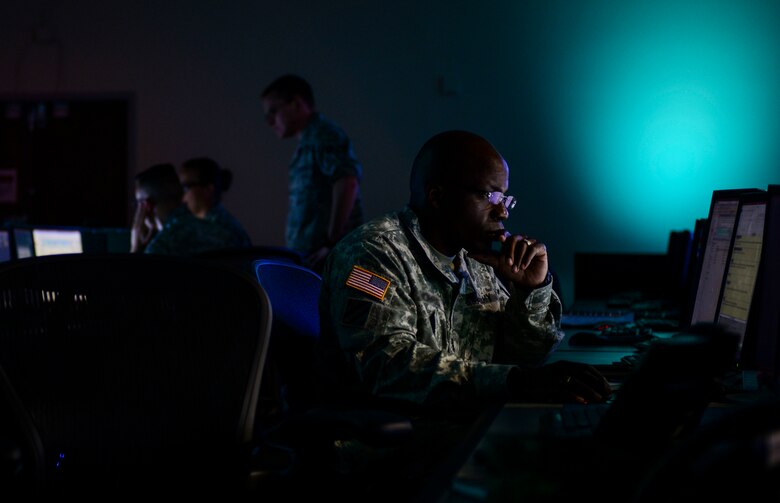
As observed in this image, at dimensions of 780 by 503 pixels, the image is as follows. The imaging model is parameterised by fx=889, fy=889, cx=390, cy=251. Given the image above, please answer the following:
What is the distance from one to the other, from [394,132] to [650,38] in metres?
1.71

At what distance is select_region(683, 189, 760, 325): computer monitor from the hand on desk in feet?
1.49

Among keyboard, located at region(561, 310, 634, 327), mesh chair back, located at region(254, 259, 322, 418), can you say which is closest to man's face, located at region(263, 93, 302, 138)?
keyboard, located at region(561, 310, 634, 327)

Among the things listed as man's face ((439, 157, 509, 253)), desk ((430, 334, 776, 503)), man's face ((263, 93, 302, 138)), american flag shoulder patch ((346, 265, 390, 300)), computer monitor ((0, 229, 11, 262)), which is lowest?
computer monitor ((0, 229, 11, 262))

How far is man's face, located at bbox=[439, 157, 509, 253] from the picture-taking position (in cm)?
188

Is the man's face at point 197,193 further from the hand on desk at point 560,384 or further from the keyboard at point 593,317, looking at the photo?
the hand on desk at point 560,384

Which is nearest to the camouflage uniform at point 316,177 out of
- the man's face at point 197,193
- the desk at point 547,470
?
the man's face at point 197,193

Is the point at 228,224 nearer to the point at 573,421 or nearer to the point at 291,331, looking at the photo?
the point at 291,331

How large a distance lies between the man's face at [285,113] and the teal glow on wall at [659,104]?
6.63 feet

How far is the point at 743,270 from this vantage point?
1.70 m

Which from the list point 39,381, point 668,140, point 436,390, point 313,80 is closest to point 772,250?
point 436,390

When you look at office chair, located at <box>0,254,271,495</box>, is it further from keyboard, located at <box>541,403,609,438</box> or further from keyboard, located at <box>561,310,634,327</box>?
keyboard, located at <box>561,310,634,327</box>

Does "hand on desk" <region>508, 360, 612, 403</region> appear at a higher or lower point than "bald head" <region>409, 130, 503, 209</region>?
lower

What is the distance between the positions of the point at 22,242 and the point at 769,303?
12.9 feet

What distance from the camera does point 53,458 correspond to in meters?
1.54
